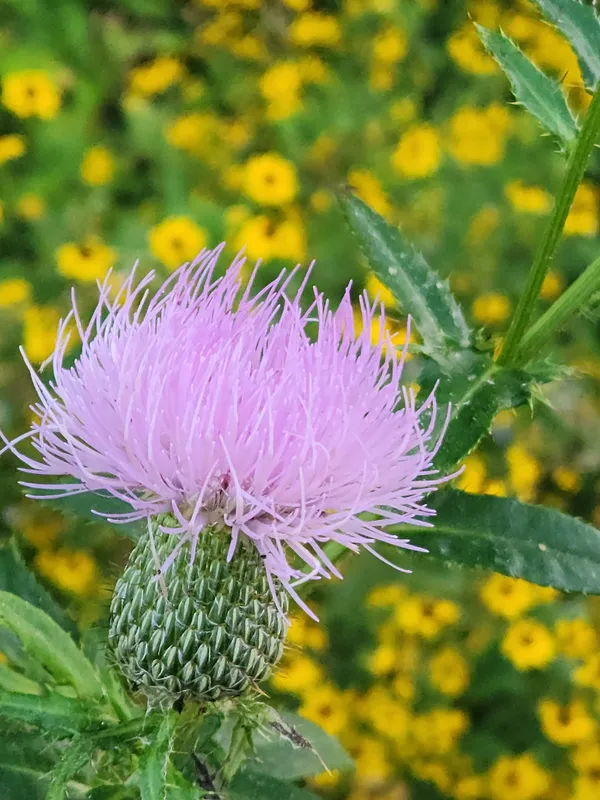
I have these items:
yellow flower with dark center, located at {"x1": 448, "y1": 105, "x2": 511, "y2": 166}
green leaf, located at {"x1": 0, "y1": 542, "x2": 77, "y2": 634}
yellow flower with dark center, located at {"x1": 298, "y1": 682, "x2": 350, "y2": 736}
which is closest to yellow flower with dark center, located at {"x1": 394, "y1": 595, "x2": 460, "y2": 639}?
yellow flower with dark center, located at {"x1": 298, "y1": 682, "x2": 350, "y2": 736}

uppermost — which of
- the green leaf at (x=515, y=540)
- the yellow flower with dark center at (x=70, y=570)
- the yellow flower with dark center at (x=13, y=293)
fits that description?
the green leaf at (x=515, y=540)

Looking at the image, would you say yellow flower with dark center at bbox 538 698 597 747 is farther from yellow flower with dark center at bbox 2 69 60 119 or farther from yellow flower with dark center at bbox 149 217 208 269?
yellow flower with dark center at bbox 2 69 60 119

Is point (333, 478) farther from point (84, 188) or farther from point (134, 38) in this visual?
point (134, 38)

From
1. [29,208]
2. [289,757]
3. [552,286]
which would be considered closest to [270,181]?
[29,208]

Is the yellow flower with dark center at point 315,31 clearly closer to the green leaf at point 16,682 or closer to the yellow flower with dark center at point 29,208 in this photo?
the yellow flower with dark center at point 29,208

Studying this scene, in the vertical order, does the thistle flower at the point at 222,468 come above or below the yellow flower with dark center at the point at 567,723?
above

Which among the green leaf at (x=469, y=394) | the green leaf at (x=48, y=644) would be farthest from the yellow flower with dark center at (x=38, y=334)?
the green leaf at (x=469, y=394)
